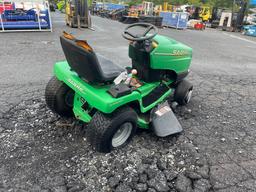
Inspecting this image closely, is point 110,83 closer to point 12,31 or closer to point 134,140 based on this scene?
point 134,140

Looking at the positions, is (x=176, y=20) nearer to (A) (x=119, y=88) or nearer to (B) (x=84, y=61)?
(A) (x=119, y=88)

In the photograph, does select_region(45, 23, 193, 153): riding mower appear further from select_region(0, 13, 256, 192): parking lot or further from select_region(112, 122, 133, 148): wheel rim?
select_region(0, 13, 256, 192): parking lot

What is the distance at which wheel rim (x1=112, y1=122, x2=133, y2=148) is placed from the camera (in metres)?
2.11

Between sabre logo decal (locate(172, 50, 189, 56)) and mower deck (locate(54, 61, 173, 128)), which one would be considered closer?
mower deck (locate(54, 61, 173, 128))

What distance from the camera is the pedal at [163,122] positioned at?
7.48ft

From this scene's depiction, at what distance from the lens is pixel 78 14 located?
1030cm

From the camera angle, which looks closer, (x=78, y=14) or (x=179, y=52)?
(x=179, y=52)

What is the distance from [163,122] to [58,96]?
4.06ft

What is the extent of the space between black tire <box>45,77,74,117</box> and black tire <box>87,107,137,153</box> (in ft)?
2.20

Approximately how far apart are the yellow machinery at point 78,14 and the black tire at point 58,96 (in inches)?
338

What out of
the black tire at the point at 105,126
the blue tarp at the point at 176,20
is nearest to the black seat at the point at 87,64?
the black tire at the point at 105,126

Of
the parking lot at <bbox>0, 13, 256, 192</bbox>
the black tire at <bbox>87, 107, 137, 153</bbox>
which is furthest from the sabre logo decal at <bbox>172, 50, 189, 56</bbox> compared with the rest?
the black tire at <bbox>87, 107, 137, 153</bbox>

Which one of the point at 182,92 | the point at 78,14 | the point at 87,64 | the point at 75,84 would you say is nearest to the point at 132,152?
the point at 75,84

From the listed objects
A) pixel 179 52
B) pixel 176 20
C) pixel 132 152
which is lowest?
pixel 132 152
